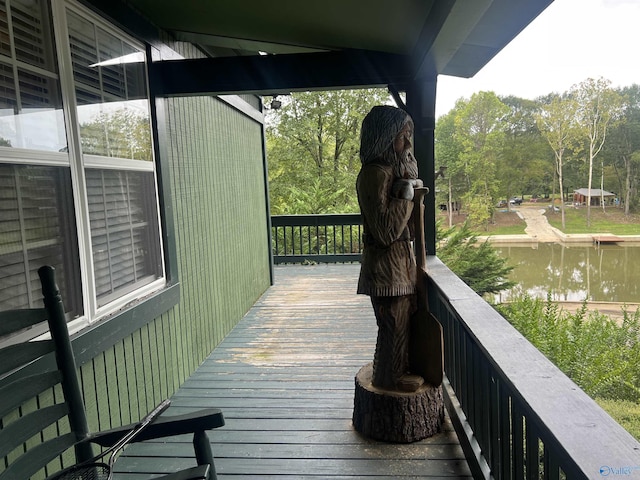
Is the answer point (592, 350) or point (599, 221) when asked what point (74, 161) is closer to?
point (592, 350)

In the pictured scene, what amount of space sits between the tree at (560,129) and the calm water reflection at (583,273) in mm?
1661

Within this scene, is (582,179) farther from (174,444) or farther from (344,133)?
(174,444)

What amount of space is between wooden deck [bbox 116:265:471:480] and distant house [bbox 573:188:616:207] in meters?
14.0

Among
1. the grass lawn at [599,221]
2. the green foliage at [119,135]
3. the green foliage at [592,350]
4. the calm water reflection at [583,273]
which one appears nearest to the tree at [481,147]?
the grass lawn at [599,221]

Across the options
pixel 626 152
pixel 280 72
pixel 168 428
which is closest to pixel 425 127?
pixel 280 72

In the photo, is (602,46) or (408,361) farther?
(602,46)

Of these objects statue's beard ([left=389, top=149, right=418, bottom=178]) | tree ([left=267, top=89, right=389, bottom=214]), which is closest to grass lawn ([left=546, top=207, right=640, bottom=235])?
tree ([left=267, top=89, right=389, bottom=214])

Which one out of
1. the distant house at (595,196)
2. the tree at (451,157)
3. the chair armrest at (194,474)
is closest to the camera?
the chair armrest at (194,474)

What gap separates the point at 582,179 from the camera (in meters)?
→ 16.2

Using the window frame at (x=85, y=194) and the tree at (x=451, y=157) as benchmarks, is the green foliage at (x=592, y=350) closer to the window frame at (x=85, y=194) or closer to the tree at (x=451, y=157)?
the window frame at (x=85, y=194)

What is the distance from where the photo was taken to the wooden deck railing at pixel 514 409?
812mm

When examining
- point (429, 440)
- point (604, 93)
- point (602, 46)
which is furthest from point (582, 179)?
point (429, 440)

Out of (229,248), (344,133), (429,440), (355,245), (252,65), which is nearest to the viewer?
(429,440)

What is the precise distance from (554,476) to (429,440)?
1.36 m
